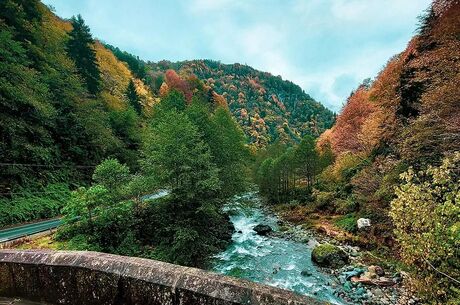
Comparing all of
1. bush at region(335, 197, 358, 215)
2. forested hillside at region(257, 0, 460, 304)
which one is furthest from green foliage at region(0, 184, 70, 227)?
bush at region(335, 197, 358, 215)

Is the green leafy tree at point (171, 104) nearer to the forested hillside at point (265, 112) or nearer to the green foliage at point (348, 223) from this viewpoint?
the green foliage at point (348, 223)

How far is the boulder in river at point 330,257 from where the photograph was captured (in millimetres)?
16953

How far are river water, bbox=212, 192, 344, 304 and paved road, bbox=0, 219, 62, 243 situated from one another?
36.6ft

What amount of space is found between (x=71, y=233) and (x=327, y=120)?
538ft

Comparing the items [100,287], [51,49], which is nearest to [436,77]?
[100,287]

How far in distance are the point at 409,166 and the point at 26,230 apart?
69.4 feet

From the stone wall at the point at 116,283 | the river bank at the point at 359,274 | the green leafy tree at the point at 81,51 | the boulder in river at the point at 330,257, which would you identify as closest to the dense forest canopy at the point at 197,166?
the river bank at the point at 359,274

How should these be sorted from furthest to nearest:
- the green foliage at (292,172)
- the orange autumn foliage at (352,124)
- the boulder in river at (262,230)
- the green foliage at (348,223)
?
the green foliage at (292,172), the orange autumn foliage at (352,124), the boulder in river at (262,230), the green foliage at (348,223)

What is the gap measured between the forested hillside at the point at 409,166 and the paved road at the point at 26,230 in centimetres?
1826

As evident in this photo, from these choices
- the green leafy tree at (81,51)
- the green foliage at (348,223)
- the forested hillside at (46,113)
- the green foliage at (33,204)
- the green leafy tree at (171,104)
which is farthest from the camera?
the green leafy tree at (81,51)

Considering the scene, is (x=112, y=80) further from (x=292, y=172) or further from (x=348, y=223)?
(x=348, y=223)

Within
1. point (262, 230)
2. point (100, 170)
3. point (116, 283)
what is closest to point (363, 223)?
point (262, 230)

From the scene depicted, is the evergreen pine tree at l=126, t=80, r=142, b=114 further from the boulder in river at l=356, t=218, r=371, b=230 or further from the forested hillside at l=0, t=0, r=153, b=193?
the boulder in river at l=356, t=218, r=371, b=230

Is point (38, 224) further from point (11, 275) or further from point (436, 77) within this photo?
point (436, 77)
